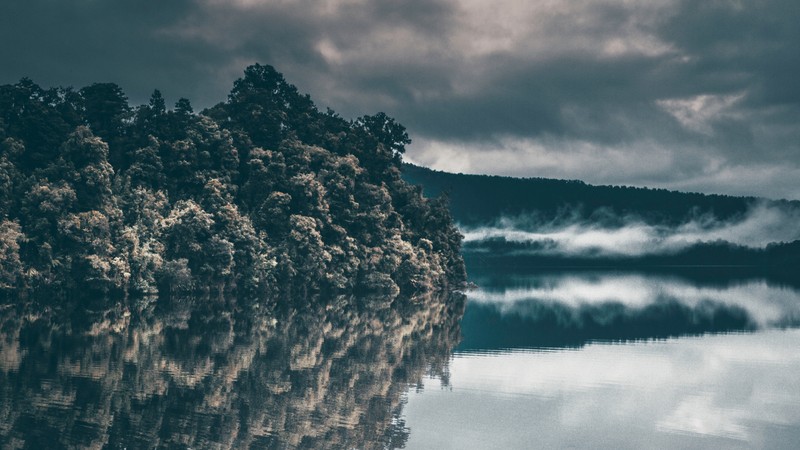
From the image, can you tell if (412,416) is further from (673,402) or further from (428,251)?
(428,251)

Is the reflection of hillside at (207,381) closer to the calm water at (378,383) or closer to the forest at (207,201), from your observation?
the calm water at (378,383)

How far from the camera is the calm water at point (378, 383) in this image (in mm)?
27125

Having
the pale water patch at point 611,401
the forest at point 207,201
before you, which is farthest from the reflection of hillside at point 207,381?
the forest at point 207,201

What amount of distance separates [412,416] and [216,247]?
62120mm

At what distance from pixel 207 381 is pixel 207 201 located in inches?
2381

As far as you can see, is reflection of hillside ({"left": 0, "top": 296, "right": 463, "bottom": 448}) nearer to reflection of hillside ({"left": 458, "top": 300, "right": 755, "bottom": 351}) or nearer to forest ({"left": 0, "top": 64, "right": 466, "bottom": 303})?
reflection of hillside ({"left": 458, "top": 300, "right": 755, "bottom": 351})

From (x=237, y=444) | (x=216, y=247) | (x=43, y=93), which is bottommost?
(x=237, y=444)

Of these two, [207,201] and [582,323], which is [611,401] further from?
[207,201]

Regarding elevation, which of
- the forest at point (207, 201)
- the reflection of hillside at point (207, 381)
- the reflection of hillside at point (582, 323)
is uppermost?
the forest at point (207, 201)

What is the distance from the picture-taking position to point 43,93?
91375mm

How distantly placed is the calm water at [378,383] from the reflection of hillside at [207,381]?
0.11 m

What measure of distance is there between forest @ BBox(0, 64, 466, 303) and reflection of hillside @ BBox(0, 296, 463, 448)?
20230 mm

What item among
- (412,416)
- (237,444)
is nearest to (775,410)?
(412,416)

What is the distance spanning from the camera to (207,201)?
93.2 m
